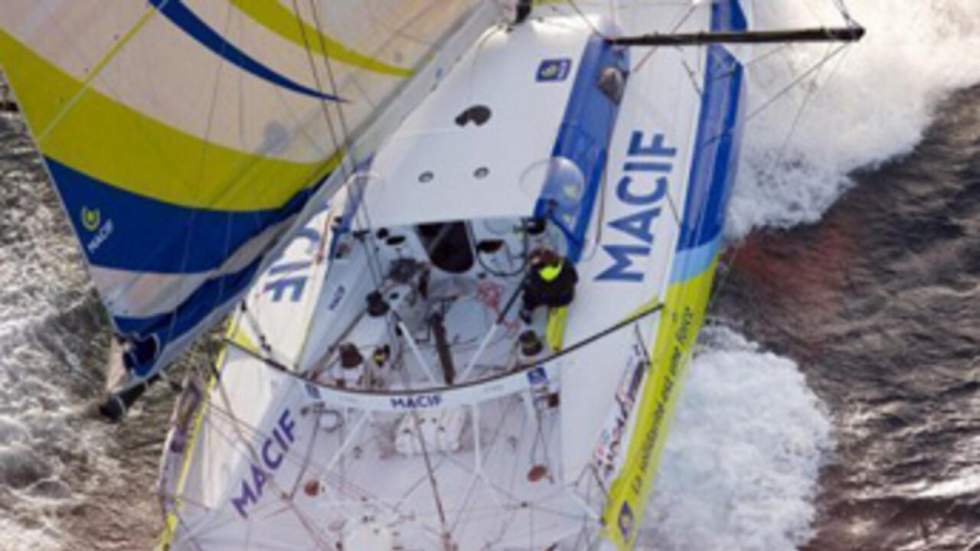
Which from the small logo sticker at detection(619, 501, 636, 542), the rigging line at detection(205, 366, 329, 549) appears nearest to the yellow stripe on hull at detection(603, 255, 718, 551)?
the small logo sticker at detection(619, 501, 636, 542)

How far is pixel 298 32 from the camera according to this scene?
772cm

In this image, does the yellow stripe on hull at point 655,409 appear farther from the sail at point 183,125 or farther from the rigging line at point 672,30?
the sail at point 183,125

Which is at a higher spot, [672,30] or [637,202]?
[672,30]

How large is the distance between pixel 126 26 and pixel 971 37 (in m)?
11.2

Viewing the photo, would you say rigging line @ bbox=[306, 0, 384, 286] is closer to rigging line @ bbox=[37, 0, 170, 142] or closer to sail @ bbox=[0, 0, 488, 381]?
sail @ bbox=[0, 0, 488, 381]

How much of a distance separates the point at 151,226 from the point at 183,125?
0.61m

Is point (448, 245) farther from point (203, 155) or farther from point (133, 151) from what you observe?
point (133, 151)

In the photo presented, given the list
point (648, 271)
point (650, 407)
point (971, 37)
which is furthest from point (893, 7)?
point (650, 407)

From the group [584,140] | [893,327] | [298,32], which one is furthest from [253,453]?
[893,327]

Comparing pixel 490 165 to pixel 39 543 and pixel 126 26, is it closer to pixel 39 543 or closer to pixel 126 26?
pixel 126 26

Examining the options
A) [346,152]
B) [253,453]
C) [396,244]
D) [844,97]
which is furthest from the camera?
[844,97]

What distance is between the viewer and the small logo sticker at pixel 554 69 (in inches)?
416

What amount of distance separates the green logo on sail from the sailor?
3.41 meters

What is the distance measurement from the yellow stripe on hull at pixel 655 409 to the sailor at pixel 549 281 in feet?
2.58
